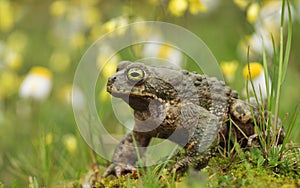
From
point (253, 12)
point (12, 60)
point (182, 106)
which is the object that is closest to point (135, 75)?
point (182, 106)

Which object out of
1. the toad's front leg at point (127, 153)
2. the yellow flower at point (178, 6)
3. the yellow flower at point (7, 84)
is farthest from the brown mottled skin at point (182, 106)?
the yellow flower at point (7, 84)

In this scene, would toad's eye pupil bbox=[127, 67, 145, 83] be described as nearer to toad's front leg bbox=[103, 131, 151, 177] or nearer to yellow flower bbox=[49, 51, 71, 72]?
toad's front leg bbox=[103, 131, 151, 177]

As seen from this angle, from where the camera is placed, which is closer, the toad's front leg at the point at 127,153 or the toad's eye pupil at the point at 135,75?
the toad's eye pupil at the point at 135,75

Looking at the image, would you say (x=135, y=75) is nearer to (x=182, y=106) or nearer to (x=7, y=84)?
(x=182, y=106)

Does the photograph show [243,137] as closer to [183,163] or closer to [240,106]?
[240,106]

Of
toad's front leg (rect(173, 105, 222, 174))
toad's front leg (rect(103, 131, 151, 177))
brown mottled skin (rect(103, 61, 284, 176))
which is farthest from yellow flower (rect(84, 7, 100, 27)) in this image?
toad's front leg (rect(173, 105, 222, 174))

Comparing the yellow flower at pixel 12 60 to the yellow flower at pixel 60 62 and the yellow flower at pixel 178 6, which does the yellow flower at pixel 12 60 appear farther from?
the yellow flower at pixel 178 6

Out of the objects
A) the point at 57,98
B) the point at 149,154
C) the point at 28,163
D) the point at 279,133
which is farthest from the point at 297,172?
the point at 57,98
